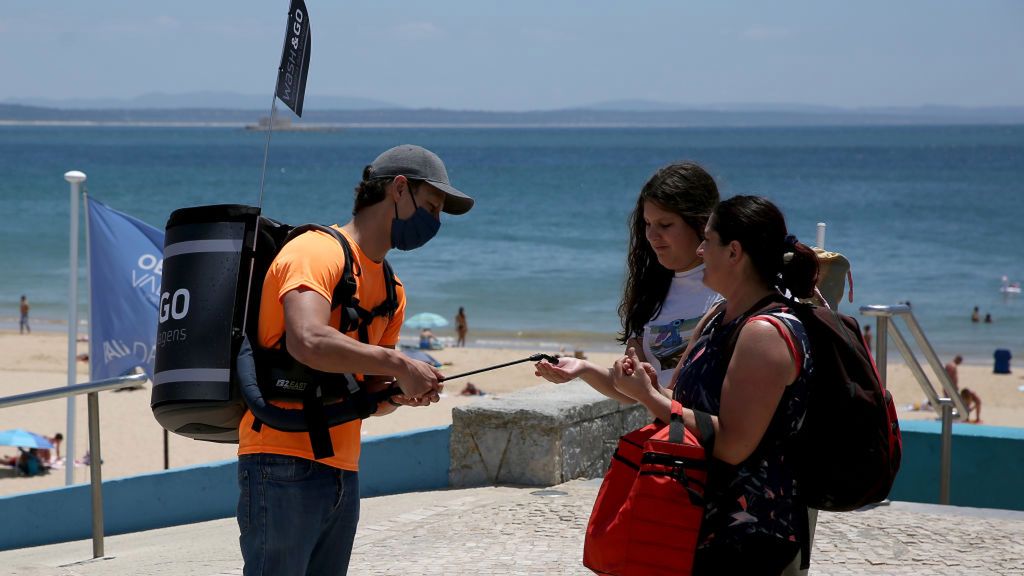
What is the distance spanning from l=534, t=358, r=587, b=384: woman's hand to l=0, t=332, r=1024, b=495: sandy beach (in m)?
3.70

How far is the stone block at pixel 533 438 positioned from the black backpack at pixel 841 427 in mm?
3706

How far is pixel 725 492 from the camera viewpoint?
252 centimetres

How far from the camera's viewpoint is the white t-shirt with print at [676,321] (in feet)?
11.6

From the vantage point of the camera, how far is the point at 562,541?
17.4ft

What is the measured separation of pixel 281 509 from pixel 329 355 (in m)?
0.43

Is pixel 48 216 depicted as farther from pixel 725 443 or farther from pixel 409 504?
pixel 725 443

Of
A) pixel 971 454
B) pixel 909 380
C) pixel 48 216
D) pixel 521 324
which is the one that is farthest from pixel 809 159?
pixel 971 454

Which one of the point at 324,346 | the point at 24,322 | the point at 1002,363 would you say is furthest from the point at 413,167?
the point at 24,322

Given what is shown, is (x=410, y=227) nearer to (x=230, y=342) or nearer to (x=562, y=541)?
(x=230, y=342)

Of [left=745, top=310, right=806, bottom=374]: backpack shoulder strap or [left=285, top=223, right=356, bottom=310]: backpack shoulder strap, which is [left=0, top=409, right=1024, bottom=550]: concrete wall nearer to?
[left=285, top=223, right=356, bottom=310]: backpack shoulder strap

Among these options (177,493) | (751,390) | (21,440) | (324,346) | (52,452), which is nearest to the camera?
→ (751,390)

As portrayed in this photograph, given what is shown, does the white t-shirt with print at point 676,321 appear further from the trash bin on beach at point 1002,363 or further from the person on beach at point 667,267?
the trash bin on beach at point 1002,363

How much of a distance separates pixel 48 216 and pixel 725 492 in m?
63.3

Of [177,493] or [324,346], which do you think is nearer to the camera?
[324,346]
